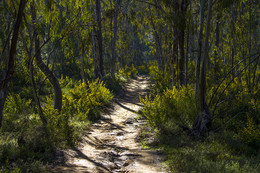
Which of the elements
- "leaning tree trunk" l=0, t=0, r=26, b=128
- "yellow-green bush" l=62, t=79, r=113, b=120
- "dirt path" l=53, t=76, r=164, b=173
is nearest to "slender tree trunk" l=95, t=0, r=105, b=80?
"yellow-green bush" l=62, t=79, r=113, b=120

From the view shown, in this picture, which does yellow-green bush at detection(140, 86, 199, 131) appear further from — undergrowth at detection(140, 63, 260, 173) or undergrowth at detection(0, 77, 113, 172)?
undergrowth at detection(0, 77, 113, 172)

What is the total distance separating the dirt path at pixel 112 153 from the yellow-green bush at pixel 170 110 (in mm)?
770

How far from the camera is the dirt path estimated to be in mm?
4129

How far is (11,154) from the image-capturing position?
13.4 feet

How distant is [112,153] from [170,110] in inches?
95.1

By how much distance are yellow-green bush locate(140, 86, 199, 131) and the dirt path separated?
30.3 inches

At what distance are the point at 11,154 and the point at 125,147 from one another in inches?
95.5

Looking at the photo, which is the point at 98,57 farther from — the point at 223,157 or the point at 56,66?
the point at 223,157

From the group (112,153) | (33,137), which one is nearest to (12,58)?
(33,137)

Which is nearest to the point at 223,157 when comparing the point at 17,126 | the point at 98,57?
the point at 17,126

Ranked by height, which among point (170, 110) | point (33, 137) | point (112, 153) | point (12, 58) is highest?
point (12, 58)

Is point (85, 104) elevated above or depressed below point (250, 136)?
above

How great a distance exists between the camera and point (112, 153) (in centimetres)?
504

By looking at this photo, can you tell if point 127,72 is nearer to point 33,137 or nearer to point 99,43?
point 99,43
